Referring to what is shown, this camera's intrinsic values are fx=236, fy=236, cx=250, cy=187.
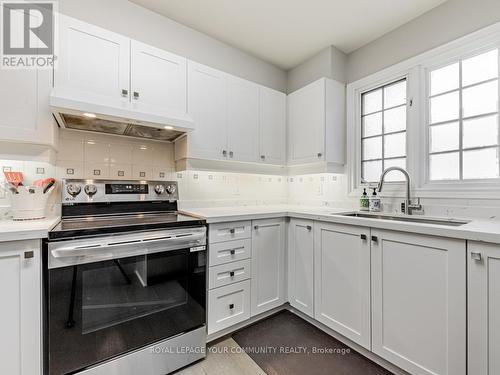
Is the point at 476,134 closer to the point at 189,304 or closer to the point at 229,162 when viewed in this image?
the point at 229,162

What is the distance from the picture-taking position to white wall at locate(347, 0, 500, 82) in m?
1.59

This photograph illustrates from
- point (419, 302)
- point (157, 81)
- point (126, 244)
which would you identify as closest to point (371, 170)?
point (419, 302)

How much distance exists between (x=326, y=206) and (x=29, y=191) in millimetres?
2356

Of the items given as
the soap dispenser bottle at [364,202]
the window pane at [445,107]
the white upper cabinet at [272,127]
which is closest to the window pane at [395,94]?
the window pane at [445,107]

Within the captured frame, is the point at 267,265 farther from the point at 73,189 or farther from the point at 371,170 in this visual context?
the point at 73,189

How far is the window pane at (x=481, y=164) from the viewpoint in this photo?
1546 millimetres

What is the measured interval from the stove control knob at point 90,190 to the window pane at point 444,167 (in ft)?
8.29

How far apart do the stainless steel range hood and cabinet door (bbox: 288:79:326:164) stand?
44.9 inches

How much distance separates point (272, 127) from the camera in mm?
2420

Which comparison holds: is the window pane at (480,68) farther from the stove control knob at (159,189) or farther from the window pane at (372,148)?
the stove control knob at (159,189)

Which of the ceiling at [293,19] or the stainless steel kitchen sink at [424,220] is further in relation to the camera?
the ceiling at [293,19]

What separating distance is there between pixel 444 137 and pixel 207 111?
1.86 metres

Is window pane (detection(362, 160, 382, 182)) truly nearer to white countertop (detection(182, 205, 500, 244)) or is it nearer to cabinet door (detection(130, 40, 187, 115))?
white countertop (detection(182, 205, 500, 244))

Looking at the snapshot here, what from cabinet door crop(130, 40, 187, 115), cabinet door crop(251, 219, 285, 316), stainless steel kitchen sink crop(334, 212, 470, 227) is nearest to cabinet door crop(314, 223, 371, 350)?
cabinet door crop(251, 219, 285, 316)
